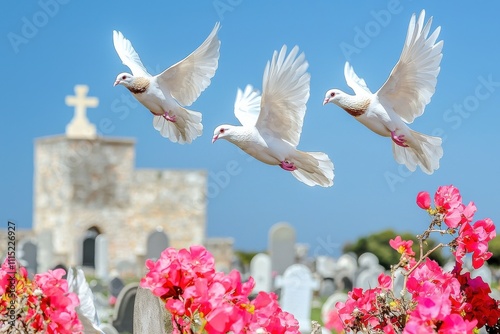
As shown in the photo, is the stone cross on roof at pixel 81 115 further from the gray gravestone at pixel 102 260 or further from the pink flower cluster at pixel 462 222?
the pink flower cluster at pixel 462 222

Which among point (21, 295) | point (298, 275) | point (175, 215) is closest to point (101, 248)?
point (175, 215)

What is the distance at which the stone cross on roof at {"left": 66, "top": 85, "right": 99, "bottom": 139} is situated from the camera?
3007 cm

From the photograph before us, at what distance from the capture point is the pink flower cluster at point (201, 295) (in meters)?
2.19

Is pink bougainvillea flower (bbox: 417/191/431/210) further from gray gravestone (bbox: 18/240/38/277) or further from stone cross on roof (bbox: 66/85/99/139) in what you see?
stone cross on roof (bbox: 66/85/99/139)

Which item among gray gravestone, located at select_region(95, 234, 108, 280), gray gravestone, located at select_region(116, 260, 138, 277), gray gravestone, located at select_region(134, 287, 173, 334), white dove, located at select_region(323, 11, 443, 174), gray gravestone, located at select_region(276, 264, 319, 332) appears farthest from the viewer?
gray gravestone, located at select_region(116, 260, 138, 277)

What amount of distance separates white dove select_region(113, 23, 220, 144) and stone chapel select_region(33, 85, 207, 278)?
1098 inches

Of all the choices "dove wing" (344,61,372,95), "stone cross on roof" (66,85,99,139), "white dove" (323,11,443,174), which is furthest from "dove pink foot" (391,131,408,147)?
"stone cross on roof" (66,85,99,139)

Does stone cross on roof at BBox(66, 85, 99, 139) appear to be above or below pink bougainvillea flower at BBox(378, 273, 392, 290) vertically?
above

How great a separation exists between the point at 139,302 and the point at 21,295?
0.45m

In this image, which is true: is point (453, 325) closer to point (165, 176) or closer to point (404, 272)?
point (404, 272)

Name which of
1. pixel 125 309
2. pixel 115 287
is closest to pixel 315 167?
pixel 125 309

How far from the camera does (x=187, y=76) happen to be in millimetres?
2688

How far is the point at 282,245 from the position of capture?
52.9 feet

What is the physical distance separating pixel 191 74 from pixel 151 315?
783mm
